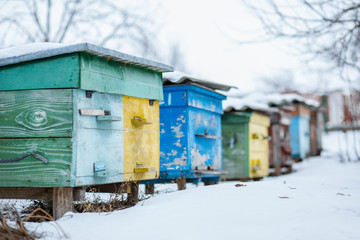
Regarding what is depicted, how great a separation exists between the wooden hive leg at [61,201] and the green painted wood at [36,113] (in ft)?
1.73

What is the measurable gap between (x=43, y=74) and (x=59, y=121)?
499mm

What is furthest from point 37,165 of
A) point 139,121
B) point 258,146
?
point 258,146

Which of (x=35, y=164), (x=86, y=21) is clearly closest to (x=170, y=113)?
(x=35, y=164)

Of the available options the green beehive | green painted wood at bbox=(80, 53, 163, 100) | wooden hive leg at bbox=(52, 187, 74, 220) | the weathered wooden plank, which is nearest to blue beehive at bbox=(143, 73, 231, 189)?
green painted wood at bbox=(80, 53, 163, 100)

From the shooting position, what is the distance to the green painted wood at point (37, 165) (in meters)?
3.39

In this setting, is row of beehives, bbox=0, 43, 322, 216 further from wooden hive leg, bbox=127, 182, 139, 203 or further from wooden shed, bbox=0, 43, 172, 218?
wooden hive leg, bbox=127, 182, 139, 203

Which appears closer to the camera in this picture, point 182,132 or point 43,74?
point 43,74

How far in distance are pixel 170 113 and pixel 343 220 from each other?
2.94 metres

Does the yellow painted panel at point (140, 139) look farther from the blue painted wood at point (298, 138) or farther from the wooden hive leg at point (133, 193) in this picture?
the blue painted wood at point (298, 138)

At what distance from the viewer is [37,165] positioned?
3477 millimetres

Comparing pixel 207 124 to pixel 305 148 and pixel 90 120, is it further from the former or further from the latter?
pixel 305 148

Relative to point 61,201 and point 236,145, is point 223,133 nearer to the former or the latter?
point 236,145

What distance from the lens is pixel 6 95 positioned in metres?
3.68

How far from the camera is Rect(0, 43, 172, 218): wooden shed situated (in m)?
3.42
